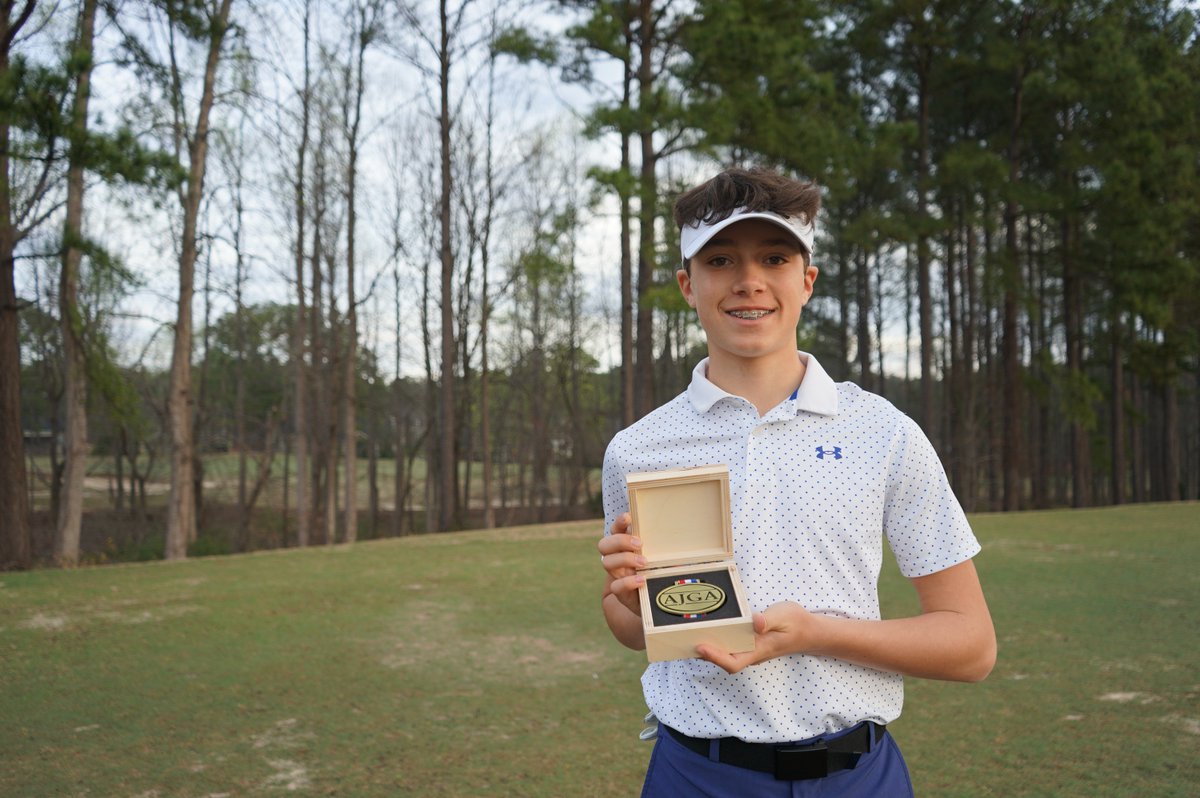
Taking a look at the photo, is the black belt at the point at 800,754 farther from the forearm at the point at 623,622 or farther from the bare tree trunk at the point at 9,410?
the bare tree trunk at the point at 9,410

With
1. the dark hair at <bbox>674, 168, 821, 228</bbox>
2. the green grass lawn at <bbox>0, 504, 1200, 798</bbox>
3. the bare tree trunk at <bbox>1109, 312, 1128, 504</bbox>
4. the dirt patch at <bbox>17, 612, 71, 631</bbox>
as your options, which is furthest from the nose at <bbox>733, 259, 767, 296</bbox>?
the bare tree trunk at <bbox>1109, 312, 1128, 504</bbox>

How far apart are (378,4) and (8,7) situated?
1093cm

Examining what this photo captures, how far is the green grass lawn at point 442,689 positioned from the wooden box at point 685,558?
2.71 metres

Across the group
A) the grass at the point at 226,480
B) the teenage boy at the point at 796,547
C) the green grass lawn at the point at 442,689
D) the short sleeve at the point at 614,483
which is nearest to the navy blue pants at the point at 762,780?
the teenage boy at the point at 796,547

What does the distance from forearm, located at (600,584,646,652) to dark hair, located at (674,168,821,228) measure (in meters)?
0.74

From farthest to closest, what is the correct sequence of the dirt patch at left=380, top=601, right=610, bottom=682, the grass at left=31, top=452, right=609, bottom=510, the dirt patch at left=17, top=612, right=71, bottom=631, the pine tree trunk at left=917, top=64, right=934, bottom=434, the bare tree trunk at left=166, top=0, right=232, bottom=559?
the grass at left=31, top=452, right=609, bottom=510, the pine tree trunk at left=917, top=64, right=934, bottom=434, the bare tree trunk at left=166, top=0, right=232, bottom=559, the dirt patch at left=17, top=612, right=71, bottom=631, the dirt patch at left=380, top=601, right=610, bottom=682

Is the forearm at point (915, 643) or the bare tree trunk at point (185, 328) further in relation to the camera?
the bare tree trunk at point (185, 328)

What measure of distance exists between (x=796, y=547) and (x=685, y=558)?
214 mm

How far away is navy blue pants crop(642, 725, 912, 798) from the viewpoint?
162 centimetres

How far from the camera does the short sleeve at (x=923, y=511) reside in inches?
65.4

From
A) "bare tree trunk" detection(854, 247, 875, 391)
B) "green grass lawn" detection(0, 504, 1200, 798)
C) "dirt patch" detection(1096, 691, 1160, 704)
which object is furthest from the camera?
"bare tree trunk" detection(854, 247, 875, 391)

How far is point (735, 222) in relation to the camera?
1705 millimetres

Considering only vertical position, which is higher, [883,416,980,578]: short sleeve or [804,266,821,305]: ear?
[804,266,821,305]: ear

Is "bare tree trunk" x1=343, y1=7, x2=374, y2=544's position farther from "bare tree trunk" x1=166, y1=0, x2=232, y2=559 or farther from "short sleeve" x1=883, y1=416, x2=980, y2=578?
"short sleeve" x1=883, y1=416, x2=980, y2=578
